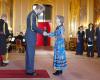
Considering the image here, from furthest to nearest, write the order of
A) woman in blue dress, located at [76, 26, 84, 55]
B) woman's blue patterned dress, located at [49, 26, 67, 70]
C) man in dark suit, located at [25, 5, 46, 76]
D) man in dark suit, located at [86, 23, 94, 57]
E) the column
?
the column, woman in blue dress, located at [76, 26, 84, 55], man in dark suit, located at [86, 23, 94, 57], woman's blue patterned dress, located at [49, 26, 67, 70], man in dark suit, located at [25, 5, 46, 76]

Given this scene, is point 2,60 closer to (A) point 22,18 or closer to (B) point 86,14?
(B) point 86,14

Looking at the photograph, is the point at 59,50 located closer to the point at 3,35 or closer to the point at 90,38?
the point at 3,35

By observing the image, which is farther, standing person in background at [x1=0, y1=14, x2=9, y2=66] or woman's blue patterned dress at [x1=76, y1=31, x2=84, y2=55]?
woman's blue patterned dress at [x1=76, y1=31, x2=84, y2=55]

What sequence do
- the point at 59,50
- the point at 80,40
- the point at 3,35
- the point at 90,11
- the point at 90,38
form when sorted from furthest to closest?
the point at 90,11 < the point at 80,40 < the point at 90,38 < the point at 3,35 < the point at 59,50

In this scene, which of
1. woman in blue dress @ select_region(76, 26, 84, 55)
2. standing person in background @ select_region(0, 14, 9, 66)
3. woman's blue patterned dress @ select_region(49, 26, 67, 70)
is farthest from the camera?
woman in blue dress @ select_region(76, 26, 84, 55)

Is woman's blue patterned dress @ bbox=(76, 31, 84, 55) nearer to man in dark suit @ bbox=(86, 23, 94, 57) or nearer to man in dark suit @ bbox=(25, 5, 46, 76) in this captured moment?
man in dark suit @ bbox=(86, 23, 94, 57)

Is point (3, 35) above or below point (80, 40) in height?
above

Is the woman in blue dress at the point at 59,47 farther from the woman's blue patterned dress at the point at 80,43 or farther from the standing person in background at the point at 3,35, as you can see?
the woman's blue patterned dress at the point at 80,43

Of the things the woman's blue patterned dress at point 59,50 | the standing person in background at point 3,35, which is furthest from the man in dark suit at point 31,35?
the standing person in background at point 3,35

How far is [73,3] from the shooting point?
2512 centimetres

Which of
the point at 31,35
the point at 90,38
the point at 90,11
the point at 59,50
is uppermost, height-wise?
the point at 90,11

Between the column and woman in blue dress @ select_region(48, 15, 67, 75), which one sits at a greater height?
the column

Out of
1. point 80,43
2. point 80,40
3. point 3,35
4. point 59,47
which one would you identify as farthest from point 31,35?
point 80,43

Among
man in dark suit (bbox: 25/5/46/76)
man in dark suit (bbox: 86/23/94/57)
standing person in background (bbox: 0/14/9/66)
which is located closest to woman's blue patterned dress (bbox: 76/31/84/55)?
man in dark suit (bbox: 86/23/94/57)
